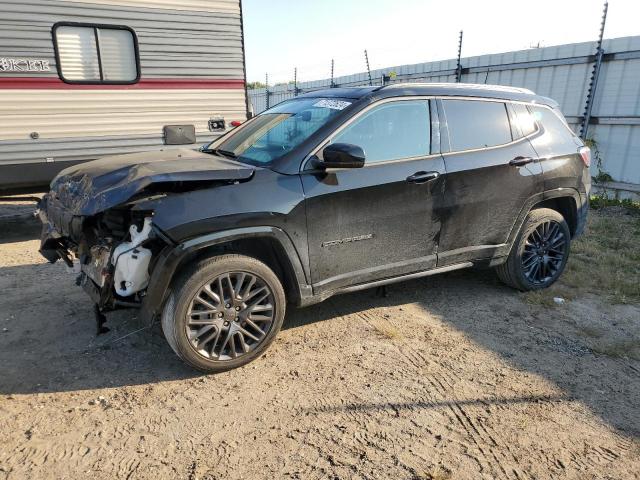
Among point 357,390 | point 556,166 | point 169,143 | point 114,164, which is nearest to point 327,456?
point 357,390

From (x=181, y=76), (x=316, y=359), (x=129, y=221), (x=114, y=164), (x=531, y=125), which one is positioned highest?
(x=181, y=76)

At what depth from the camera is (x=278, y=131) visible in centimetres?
379

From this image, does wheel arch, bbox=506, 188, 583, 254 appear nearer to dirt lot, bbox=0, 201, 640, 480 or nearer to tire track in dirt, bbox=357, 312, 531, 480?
dirt lot, bbox=0, 201, 640, 480

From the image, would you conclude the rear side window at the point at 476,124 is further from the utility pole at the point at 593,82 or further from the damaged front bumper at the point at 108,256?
the utility pole at the point at 593,82

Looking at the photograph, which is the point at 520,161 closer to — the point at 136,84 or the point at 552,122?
the point at 552,122

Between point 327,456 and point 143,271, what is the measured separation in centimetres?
156

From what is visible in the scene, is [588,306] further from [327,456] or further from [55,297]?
[55,297]

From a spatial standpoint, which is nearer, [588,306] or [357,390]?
[357,390]

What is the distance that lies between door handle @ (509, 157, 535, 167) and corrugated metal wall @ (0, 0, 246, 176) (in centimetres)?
441

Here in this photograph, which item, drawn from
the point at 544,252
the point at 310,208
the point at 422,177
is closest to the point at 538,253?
the point at 544,252

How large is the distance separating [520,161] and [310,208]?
2.07 m

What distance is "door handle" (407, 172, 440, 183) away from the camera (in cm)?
362

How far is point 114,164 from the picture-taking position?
3447mm

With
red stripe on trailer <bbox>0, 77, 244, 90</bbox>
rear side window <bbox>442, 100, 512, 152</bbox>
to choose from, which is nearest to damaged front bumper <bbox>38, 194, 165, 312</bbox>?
rear side window <bbox>442, 100, 512, 152</bbox>
